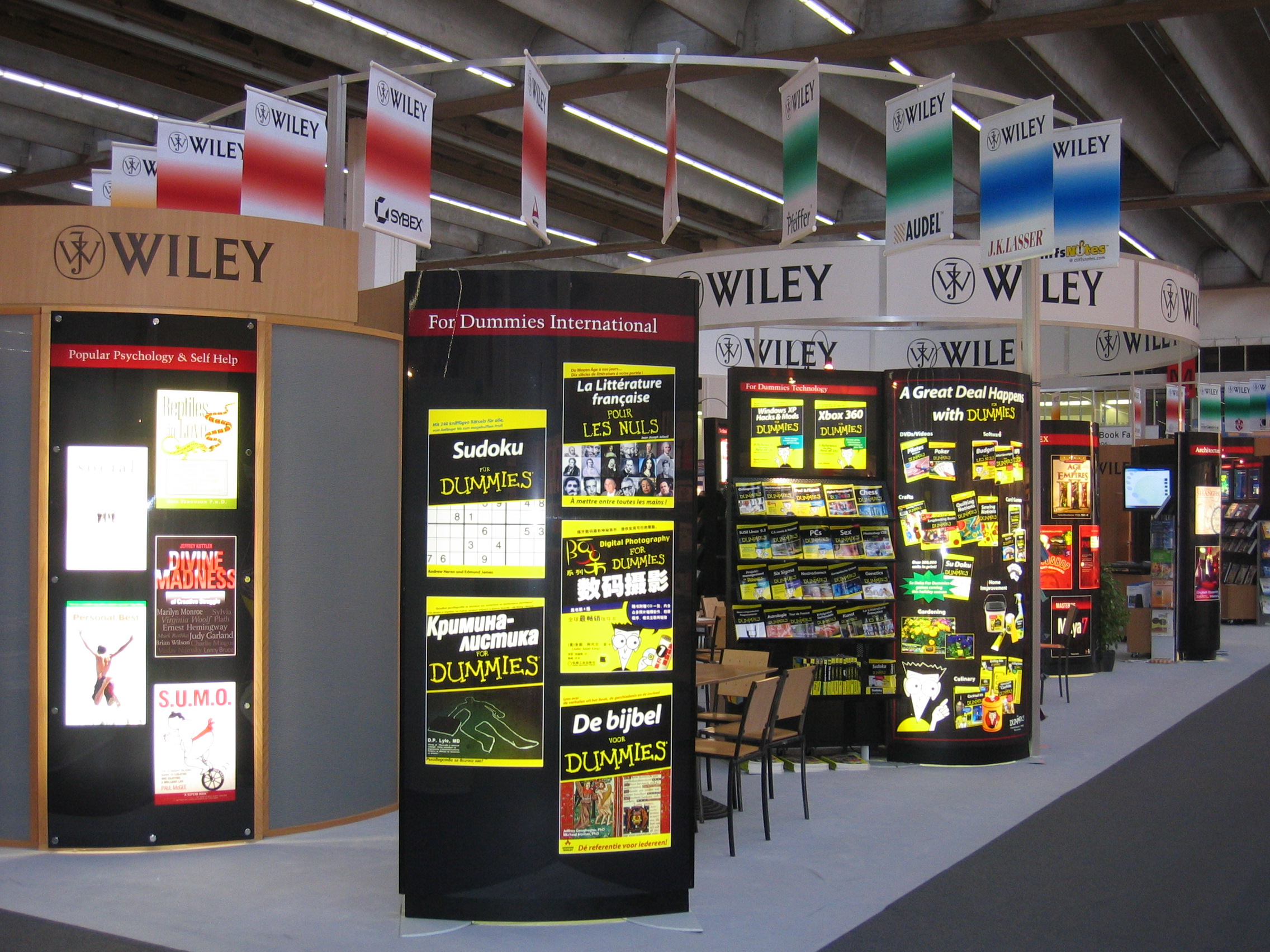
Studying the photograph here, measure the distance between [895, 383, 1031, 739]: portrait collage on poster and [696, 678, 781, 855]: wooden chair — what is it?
177 centimetres

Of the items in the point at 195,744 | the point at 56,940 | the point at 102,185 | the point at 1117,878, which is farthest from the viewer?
the point at 102,185

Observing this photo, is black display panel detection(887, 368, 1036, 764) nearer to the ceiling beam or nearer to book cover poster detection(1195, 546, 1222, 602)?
the ceiling beam

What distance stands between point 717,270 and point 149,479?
5.11m

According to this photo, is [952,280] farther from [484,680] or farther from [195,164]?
[484,680]

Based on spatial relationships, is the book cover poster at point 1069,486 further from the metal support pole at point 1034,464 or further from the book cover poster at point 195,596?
the book cover poster at point 195,596

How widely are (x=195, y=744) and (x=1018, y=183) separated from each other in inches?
197

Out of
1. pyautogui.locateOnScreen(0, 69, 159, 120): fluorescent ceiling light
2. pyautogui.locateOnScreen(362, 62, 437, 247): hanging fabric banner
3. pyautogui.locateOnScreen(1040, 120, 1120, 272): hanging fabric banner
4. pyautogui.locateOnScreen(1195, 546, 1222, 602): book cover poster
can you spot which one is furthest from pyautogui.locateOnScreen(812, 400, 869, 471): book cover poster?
pyautogui.locateOnScreen(0, 69, 159, 120): fluorescent ceiling light

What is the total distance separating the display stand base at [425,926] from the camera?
4059mm

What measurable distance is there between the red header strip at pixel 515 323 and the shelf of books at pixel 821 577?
3.12 meters

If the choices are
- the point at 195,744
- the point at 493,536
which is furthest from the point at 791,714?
the point at 195,744

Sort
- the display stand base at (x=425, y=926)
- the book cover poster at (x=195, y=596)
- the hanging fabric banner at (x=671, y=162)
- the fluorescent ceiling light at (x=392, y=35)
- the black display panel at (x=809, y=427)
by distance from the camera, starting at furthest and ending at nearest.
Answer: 1. the fluorescent ceiling light at (x=392, y=35)
2. the black display panel at (x=809, y=427)
3. the hanging fabric banner at (x=671, y=162)
4. the book cover poster at (x=195, y=596)
5. the display stand base at (x=425, y=926)

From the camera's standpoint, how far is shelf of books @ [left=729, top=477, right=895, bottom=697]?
710 cm

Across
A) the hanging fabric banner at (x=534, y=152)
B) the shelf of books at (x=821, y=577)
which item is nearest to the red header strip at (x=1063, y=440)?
the shelf of books at (x=821, y=577)

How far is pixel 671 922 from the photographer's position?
13.8ft
